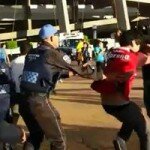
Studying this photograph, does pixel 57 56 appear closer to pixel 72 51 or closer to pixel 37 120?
pixel 37 120

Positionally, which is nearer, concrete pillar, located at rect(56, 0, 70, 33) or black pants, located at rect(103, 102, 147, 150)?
black pants, located at rect(103, 102, 147, 150)

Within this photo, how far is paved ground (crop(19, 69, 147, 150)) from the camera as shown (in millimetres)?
8555

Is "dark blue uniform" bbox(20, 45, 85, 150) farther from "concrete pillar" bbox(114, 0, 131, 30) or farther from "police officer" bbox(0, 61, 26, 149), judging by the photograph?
"concrete pillar" bbox(114, 0, 131, 30)

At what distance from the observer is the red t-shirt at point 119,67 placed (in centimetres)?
638

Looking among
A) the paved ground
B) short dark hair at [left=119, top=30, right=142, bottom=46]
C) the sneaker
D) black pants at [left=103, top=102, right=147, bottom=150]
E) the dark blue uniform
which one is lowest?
the paved ground

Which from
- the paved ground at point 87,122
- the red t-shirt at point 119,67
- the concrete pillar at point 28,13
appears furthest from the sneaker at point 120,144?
the concrete pillar at point 28,13

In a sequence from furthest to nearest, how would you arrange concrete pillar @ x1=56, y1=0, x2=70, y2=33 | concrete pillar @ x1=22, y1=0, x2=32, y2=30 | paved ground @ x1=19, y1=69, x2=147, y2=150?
concrete pillar @ x1=22, y1=0, x2=32, y2=30
concrete pillar @ x1=56, y1=0, x2=70, y2=33
paved ground @ x1=19, y1=69, x2=147, y2=150

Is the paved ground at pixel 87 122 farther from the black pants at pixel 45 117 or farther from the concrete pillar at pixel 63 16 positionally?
A: the concrete pillar at pixel 63 16

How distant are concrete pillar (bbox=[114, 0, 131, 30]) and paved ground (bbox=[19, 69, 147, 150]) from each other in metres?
39.7

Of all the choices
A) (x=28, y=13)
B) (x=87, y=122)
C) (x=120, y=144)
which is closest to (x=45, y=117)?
(x=120, y=144)

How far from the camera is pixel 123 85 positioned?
21.5 ft

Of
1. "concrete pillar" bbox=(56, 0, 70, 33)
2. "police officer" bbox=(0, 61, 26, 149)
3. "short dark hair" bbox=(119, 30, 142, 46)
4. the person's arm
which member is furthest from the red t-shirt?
"concrete pillar" bbox=(56, 0, 70, 33)

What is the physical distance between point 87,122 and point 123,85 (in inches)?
164

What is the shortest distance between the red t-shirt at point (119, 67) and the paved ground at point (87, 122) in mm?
1763
